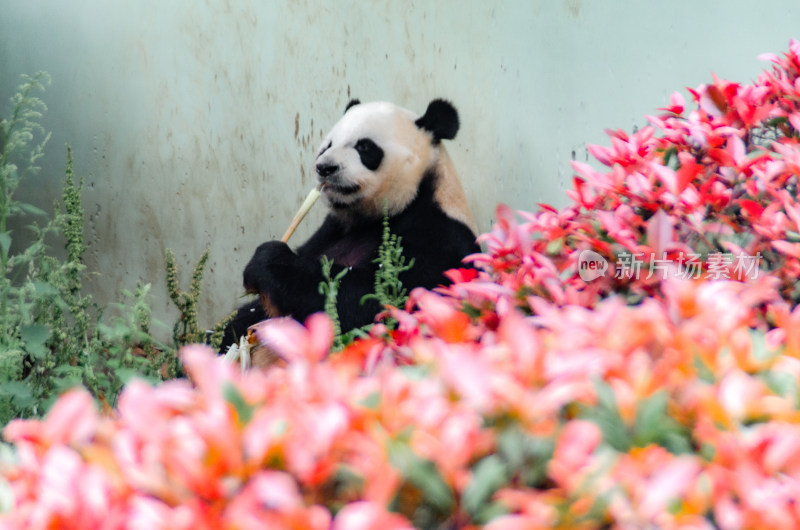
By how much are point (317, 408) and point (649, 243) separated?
749 mm

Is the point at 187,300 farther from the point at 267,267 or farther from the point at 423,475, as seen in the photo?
the point at 423,475

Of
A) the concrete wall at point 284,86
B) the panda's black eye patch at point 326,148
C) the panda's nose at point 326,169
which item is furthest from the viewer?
the panda's black eye patch at point 326,148

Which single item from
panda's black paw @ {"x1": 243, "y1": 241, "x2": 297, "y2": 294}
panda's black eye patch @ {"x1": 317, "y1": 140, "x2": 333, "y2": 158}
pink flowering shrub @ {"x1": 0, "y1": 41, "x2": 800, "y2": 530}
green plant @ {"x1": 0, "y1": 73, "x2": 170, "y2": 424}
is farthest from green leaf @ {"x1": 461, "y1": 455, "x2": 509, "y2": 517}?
panda's black eye patch @ {"x1": 317, "y1": 140, "x2": 333, "y2": 158}

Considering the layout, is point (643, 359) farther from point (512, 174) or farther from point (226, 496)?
point (512, 174)

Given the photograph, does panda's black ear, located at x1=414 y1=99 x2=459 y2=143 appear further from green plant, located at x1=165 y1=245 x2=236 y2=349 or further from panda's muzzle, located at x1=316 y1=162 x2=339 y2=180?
green plant, located at x1=165 y1=245 x2=236 y2=349

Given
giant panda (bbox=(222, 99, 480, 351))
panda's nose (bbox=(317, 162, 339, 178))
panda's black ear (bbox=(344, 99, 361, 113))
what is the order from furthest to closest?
panda's black ear (bbox=(344, 99, 361, 113)) < panda's nose (bbox=(317, 162, 339, 178)) < giant panda (bbox=(222, 99, 480, 351))

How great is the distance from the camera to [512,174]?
9.02ft

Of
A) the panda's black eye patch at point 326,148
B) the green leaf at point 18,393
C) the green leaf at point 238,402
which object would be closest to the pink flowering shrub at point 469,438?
the green leaf at point 238,402

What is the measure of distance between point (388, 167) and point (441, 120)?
27 centimetres

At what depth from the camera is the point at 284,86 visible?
11.2 feet

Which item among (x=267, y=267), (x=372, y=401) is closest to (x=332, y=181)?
(x=267, y=267)

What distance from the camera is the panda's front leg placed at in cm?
255

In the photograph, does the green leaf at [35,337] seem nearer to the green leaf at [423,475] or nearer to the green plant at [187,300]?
the green plant at [187,300]

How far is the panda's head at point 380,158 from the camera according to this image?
2703 millimetres
